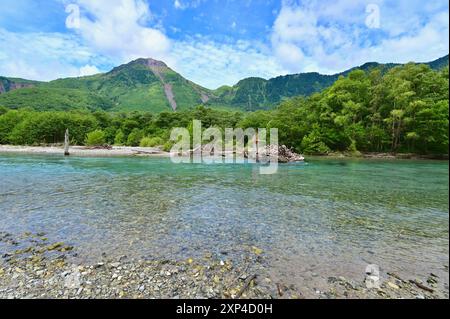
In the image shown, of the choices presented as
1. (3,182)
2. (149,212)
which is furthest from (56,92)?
(149,212)

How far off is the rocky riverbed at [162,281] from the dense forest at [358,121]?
154ft

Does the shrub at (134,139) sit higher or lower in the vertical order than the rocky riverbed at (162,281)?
higher

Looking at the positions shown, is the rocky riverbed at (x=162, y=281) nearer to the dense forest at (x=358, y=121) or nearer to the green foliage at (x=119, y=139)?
the dense forest at (x=358, y=121)

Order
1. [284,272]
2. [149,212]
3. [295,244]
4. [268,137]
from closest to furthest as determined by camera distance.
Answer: [284,272]
[295,244]
[149,212]
[268,137]

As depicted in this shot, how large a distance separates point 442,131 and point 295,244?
166 feet

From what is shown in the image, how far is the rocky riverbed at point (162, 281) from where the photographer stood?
4121 mm

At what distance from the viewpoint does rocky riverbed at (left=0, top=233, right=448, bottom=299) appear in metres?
4.12

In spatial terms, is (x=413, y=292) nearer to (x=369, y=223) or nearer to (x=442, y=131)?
(x=369, y=223)

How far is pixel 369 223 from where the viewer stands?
819cm

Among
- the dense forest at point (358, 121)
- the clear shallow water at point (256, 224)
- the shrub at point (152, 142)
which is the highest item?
the dense forest at point (358, 121)

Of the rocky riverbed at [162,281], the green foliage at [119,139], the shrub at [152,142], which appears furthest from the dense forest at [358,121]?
the rocky riverbed at [162,281]

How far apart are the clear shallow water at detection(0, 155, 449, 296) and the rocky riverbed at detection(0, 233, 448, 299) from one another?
0.36 m

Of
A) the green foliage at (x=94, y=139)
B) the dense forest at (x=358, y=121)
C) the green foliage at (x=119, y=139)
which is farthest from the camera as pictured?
the green foliage at (x=119, y=139)

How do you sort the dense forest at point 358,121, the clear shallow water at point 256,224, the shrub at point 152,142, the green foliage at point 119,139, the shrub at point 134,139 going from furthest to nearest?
the green foliage at point 119,139 < the shrub at point 134,139 < the shrub at point 152,142 < the dense forest at point 358,121 < the clear shallow water at point 256,224
